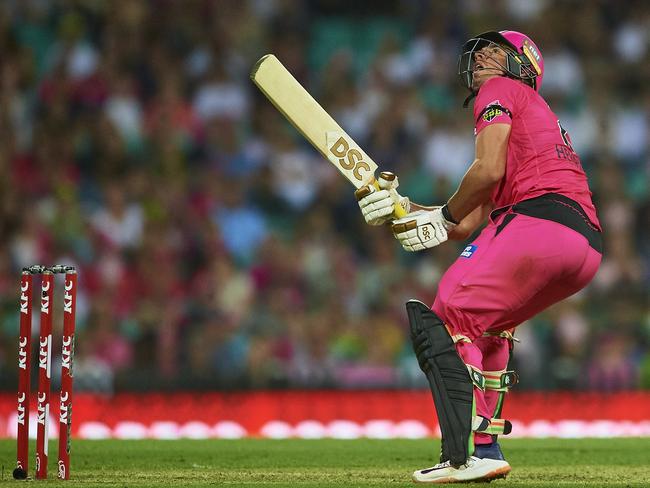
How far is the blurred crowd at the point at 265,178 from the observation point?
35.3ft

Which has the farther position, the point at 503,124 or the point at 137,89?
the point at 137,89

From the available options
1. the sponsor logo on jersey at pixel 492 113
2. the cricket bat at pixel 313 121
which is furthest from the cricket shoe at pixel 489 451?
the sponsor logo on jersey at pixel 492 113

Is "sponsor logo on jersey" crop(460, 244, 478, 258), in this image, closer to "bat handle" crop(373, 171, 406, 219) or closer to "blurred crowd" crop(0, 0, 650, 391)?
"bat handle" crop(373, 171, 406, 219)

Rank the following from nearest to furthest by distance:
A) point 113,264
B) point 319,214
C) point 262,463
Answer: point 262,463
point 113,264
point 319,214

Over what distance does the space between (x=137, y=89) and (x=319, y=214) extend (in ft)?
7.50

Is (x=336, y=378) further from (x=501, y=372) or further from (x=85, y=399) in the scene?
(x=501, y=372)

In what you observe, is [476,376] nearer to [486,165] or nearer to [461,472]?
[461,472]

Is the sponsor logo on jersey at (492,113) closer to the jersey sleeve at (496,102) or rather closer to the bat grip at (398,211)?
the jersey sleeve at (496,102)

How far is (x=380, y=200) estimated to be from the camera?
5.07 metres

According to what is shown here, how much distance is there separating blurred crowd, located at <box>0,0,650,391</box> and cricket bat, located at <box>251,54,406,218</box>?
198 inches

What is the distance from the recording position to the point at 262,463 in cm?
591

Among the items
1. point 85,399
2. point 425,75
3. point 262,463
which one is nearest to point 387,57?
point 425,75

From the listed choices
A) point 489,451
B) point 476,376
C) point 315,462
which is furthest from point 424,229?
point 315,462

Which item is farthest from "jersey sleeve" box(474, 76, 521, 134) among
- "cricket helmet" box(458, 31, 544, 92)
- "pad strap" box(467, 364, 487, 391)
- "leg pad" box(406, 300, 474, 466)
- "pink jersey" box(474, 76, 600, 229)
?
"pad strap" box(467, 364, 487, 391)
